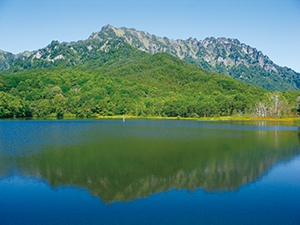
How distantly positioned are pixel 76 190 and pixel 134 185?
3.31 metres

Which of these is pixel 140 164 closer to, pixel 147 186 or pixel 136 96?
pixel 147 186

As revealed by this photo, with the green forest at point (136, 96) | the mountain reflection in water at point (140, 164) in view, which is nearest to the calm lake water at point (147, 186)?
the mountain reflection in water at point (140, 164)

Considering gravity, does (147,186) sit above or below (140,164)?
below

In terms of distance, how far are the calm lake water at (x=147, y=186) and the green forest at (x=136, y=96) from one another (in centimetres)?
7152

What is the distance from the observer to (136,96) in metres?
133

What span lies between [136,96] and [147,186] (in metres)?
117

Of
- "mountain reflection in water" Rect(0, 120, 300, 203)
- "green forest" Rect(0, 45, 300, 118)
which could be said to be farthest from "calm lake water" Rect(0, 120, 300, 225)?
"green forest" Rect(0, 45, 300, 118)

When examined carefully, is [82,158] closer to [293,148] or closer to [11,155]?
[11,155]

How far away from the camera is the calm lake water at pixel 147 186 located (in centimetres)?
1315

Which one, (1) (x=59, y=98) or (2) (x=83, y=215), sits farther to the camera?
(1) (x=59, y=98)

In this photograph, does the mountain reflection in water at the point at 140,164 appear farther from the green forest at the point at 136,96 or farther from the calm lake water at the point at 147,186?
the green forest at the point at 136,96

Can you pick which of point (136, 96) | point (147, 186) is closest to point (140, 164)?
point (147, 186)

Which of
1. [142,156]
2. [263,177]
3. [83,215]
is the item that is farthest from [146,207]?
[142,156]

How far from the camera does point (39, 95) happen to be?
390ft
